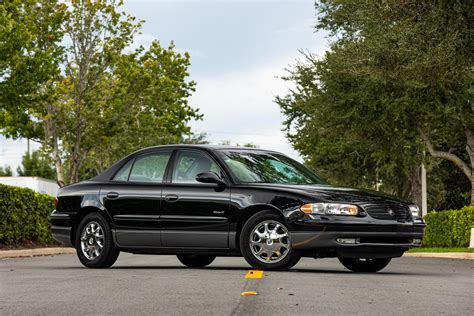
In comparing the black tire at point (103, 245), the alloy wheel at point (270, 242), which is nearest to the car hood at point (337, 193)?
the alloy wheel at point (270, 242)

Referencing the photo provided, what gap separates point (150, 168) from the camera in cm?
1356

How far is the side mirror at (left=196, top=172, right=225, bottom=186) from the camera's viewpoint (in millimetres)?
12492

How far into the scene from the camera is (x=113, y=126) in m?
42.8

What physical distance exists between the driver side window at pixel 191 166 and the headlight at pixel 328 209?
153cm

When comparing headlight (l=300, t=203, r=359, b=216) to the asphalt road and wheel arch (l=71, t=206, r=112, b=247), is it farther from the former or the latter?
wheel arch (l=71, t=206, r=112, b=247)

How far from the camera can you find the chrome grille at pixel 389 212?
12109 millimetres

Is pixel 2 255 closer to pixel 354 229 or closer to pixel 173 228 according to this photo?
pixel 173 228

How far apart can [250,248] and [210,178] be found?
1.07 m

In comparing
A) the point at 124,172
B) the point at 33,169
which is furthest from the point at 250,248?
the point at 33,169

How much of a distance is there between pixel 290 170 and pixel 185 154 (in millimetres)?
1468

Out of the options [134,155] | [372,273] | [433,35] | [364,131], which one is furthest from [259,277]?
[364,131]

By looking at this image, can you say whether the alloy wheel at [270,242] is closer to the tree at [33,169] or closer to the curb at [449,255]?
the curb at [449,255]

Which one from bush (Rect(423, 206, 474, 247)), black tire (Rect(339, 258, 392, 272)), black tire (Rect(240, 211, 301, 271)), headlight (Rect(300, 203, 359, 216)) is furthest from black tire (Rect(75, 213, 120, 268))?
bush (Rect(423, 206, 474, 247))

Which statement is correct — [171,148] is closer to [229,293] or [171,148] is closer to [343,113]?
[229,293]
